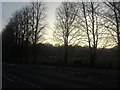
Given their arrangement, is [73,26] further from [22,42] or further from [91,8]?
[22,42]

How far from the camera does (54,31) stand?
47188mm

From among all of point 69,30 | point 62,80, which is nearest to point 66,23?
point 69,30

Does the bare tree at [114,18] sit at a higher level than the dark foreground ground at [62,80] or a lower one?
higher

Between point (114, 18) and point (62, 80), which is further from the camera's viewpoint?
point (114, 18)

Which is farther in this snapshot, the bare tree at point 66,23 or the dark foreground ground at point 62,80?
the bare tree at point 66,23

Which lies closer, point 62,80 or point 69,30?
point 62,80

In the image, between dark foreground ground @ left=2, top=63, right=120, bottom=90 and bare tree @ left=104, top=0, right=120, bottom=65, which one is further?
bare tree @ left=104, top=0, right=120, bottom=65

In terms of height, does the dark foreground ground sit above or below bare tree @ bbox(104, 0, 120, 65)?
below

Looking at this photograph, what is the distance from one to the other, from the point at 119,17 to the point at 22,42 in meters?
36.8

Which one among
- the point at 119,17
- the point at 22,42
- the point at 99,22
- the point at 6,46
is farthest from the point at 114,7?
the point at 6,46

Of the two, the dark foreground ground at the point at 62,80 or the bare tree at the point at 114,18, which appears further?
the bare tree at the point at 114,18

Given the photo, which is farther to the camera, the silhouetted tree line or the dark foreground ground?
the silhouetted tree line

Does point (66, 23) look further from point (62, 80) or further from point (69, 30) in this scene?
point (62, 80)

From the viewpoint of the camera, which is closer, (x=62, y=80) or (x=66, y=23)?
(x=62, y=80)
